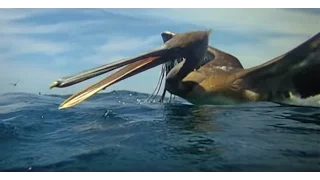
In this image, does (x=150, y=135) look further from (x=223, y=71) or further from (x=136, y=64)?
(x=223, y=71)

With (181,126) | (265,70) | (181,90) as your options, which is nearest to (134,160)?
(181,126)

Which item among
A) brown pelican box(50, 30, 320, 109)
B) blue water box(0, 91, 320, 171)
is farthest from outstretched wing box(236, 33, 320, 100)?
blue water box(0, 91, 320, 171)

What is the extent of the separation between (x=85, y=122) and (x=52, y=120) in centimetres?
20

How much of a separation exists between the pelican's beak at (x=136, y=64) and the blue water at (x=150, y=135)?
0.20 feet

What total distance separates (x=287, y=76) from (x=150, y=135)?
927 mm

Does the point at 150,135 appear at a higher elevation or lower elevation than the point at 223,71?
lower

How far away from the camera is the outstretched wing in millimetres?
2770

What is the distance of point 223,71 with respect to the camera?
2.83m

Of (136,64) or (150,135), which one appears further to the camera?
(136,64)

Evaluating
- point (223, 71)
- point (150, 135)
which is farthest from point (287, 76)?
point (150, 135)

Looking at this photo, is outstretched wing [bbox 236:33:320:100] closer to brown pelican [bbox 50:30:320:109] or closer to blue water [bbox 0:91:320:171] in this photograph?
brown pelican [bbox 50:30:320:109]

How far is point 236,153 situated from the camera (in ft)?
8.32

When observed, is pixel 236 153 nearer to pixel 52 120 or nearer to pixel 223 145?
pixel 223 145

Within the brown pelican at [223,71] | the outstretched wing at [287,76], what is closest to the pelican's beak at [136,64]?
the brown pelican at [223,71]
